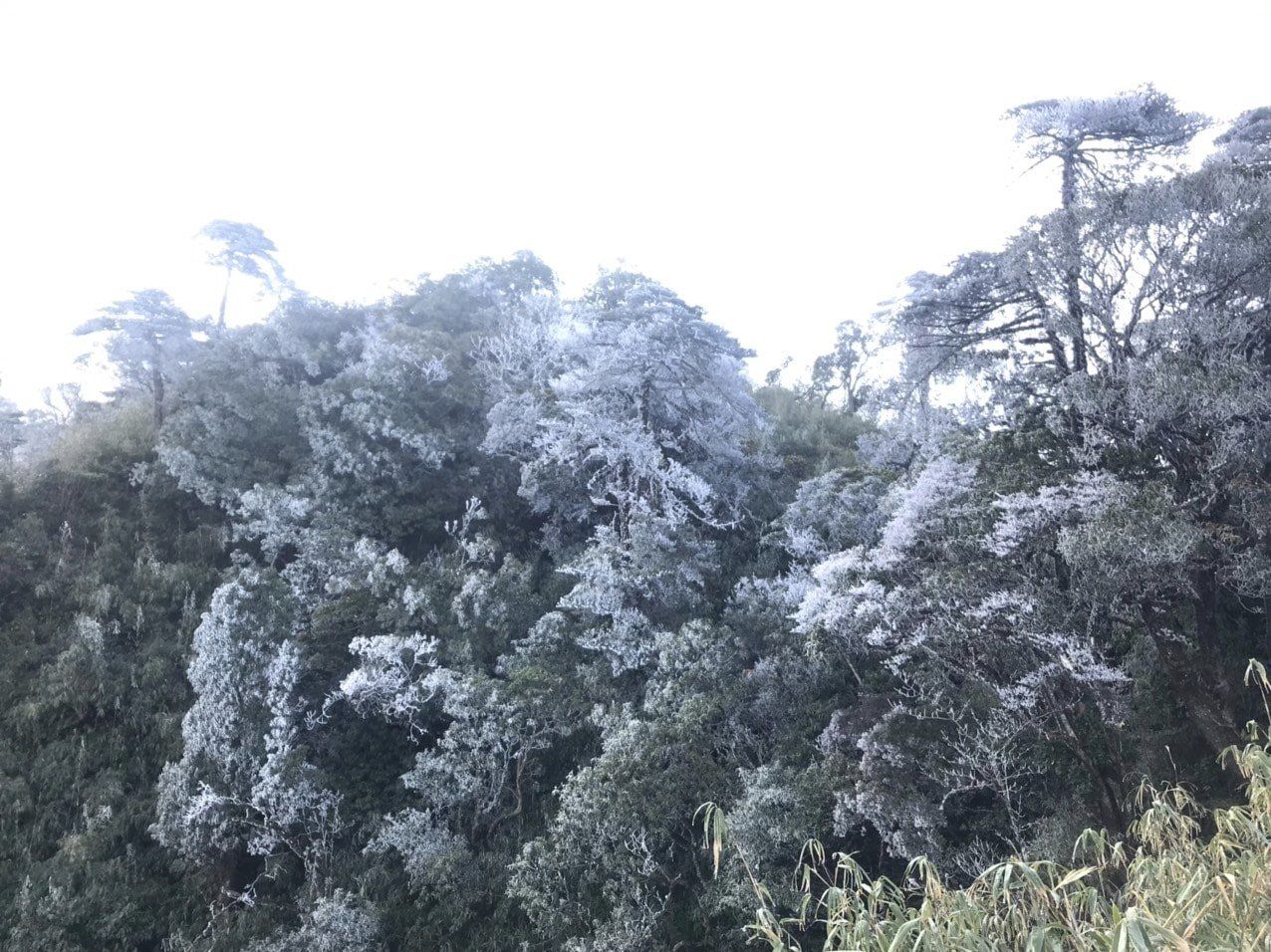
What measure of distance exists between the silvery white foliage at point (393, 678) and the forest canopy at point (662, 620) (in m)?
A: 0.10

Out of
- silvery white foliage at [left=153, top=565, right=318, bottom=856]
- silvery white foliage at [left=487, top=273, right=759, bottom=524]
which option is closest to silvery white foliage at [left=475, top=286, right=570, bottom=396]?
silvery white foliage at [left=487, top=273, right=759, bottom=524]

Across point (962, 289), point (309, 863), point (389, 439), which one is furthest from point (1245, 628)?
point (389, 439)

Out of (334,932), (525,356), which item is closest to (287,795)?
(334,932)

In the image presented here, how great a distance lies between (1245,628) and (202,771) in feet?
52.9

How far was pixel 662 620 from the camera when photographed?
46.7 feet

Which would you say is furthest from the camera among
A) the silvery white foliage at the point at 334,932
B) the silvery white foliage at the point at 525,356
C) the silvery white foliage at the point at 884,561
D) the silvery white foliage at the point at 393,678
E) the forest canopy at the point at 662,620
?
the silvery white foliage at the point at 525,356

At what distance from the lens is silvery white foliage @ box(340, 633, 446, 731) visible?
12797mm

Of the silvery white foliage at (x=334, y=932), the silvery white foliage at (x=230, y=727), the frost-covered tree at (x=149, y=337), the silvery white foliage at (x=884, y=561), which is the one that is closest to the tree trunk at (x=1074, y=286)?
the silvery white foliage at (x=884, y=561)

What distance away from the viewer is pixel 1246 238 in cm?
905

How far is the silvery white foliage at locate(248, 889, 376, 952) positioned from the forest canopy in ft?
0.18

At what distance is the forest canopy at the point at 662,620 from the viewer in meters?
9.21

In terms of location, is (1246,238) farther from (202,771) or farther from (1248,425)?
(202,771)

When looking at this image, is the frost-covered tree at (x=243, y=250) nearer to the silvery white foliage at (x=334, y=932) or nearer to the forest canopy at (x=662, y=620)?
the forest canopy at (x=662, y=620)

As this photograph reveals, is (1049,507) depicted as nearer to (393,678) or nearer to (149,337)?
(393,678)
